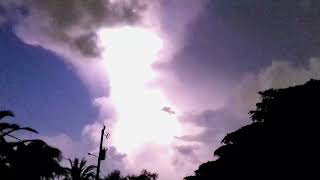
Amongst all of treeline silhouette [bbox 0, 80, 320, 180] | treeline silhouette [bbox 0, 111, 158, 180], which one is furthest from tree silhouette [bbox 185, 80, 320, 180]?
treeline silhouette [bbox 0, 111, 158, 180]

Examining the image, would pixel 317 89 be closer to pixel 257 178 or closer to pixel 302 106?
pixel 302 106

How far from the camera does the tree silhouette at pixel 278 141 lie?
23.8 metres

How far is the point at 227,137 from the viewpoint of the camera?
29453mm

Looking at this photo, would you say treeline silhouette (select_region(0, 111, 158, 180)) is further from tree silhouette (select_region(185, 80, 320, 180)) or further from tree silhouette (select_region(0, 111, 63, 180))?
tree silhouette (select_region(185, 80, 320, 180))

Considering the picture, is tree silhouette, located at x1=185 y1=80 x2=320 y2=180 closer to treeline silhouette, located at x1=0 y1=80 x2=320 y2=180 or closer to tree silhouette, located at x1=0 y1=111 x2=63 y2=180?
treeline silhouette, located at x1=0 y1=80 x2=320 y2=180

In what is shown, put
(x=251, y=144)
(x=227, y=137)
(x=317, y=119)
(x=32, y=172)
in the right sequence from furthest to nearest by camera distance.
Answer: (x=227, y=137) < (x=251, y=144) < (x=317, y=119) < (x=32, y=172)

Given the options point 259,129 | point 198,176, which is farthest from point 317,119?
point 198,176

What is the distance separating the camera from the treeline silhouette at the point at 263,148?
2189 cm

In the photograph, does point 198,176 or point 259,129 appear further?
point 198,176

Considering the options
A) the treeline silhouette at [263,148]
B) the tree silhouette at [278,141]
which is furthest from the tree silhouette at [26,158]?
the tree silhouette at [278,141]

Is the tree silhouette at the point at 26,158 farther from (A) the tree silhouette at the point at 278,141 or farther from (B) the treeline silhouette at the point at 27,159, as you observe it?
(A) the tree silhouette at the point at 278,141

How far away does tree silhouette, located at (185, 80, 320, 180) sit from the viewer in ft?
77.9

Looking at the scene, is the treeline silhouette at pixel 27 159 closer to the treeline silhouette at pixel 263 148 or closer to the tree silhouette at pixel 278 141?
the treeline silhouette at pixel 263 148

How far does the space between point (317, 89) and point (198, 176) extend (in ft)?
34.8
